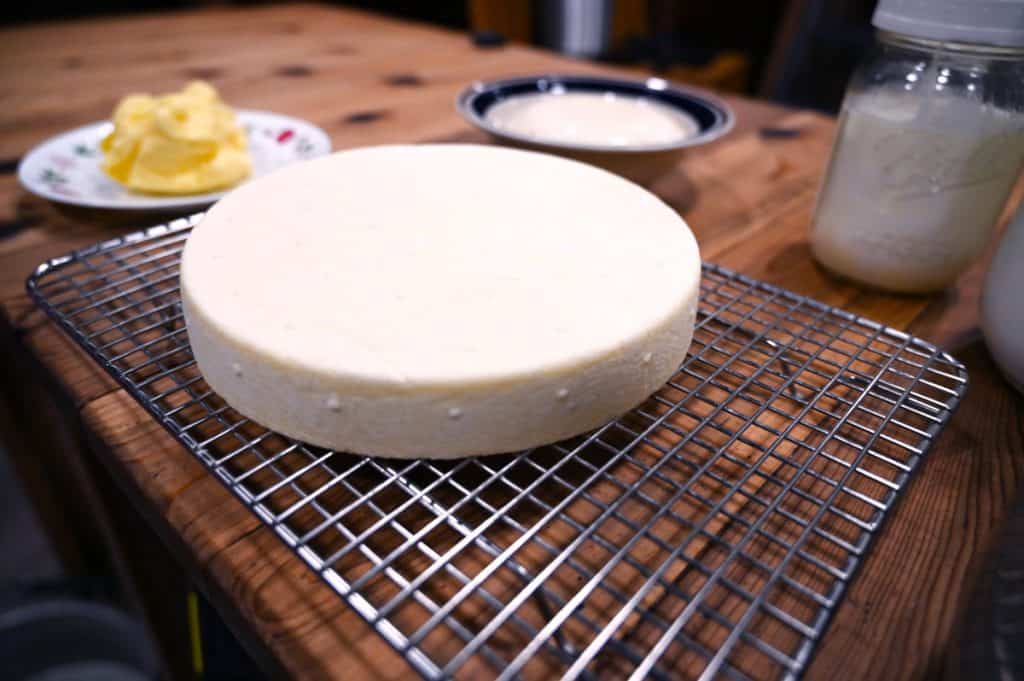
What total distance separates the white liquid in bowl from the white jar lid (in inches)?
14.2

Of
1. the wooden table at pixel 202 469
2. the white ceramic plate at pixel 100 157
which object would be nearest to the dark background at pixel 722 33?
the wooden table at pixel 202 469

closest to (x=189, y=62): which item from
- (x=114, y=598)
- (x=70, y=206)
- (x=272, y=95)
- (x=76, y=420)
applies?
(x=272, y=95)

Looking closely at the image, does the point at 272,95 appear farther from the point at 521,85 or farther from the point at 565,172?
the point at 565,172

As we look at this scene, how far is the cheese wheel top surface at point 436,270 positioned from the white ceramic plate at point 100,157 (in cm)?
23

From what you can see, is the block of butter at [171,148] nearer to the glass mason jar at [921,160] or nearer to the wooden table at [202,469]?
the wooden table at [202,469]

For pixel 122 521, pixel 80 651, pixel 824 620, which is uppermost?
pixel 824 620

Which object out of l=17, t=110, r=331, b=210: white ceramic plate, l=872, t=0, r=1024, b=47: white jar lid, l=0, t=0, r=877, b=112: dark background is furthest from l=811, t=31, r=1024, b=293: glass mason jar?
l=0, t=0, r=877, b=112: dark background

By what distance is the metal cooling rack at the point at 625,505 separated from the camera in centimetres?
39

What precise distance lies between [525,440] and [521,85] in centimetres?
81

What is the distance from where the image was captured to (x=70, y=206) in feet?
2.90

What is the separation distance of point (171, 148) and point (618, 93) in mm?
686

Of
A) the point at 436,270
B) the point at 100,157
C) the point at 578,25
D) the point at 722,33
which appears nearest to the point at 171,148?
the point at 100,157

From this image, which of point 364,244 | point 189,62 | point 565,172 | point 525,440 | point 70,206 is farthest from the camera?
point 189,62

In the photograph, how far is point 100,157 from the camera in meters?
1.00
